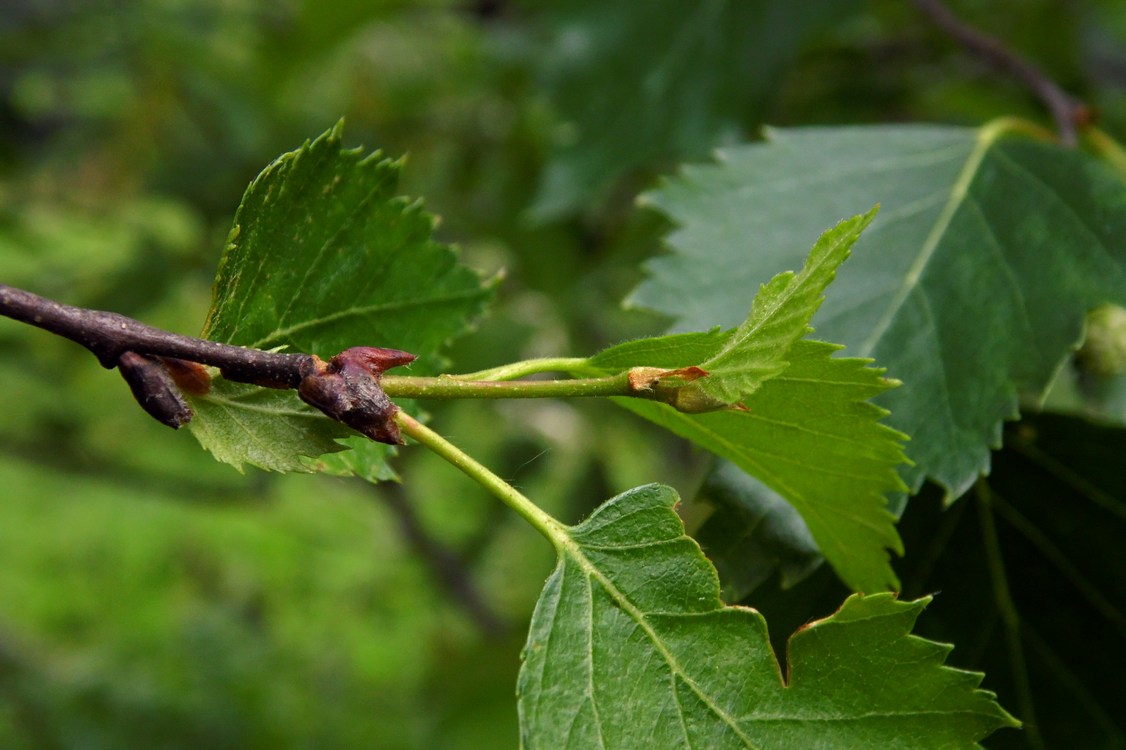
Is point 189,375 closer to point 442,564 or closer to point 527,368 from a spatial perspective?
point 527,368

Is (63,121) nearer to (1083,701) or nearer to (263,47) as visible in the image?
(263,47)

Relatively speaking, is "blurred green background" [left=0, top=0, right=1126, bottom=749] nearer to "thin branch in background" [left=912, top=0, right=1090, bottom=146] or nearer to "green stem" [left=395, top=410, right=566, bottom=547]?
"thin branch in background" [left=912, top=0, right=1090, bottom=146]

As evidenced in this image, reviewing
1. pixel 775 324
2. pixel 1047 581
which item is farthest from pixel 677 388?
pixel 1047 581

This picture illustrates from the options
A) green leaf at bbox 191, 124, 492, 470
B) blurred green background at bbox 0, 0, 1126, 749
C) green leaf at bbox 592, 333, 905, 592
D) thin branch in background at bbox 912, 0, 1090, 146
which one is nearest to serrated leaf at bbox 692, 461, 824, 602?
green leaf at bbox 592, 333, 905, 592

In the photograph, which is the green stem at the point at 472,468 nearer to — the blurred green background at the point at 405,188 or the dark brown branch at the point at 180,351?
the dark brown branch at the point at 180,351

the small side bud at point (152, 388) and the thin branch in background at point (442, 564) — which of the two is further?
the thin branch in background at point (442, 564)

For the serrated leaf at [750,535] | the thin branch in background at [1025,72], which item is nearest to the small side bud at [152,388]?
the serrated leaf at [750,535]
